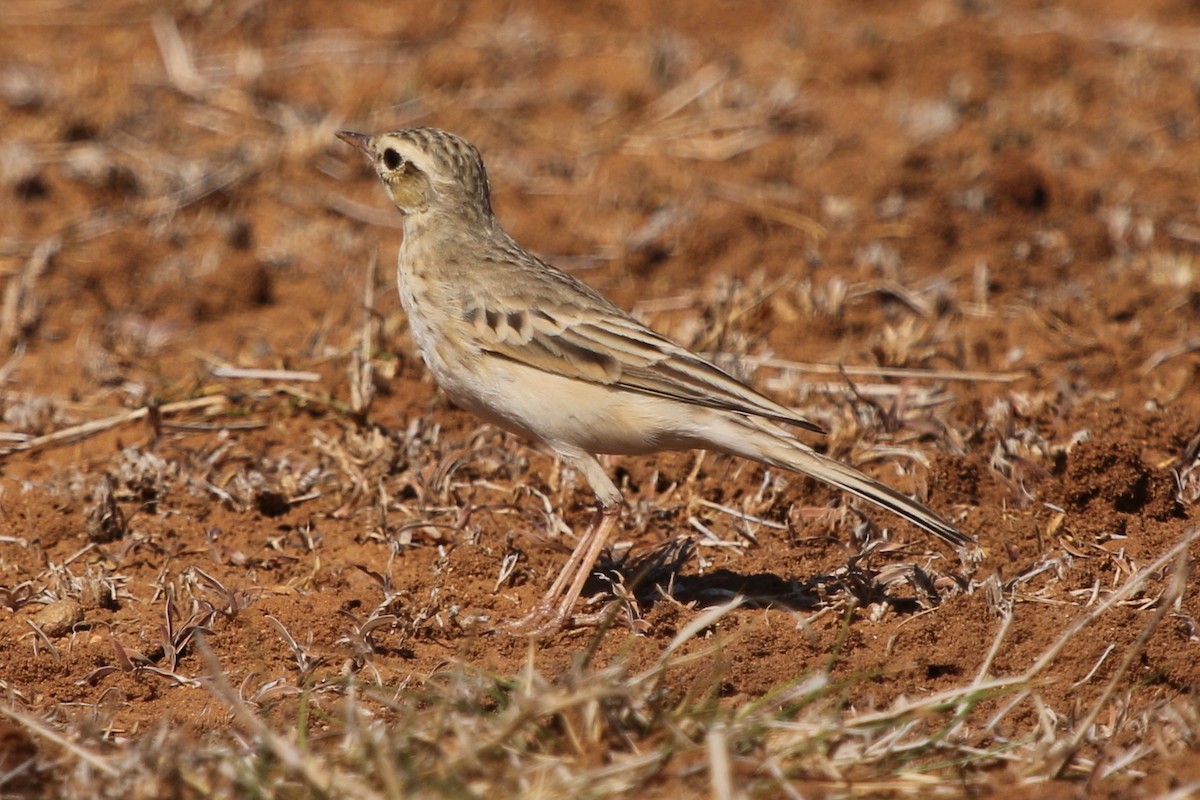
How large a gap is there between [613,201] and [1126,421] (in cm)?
412

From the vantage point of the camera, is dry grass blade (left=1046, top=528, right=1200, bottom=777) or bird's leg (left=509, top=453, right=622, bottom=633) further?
bird's leg (left=509, top=453, right=622, bottom=633)

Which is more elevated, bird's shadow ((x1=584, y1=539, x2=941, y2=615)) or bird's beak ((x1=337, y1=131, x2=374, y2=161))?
bird's beak ((x1=337, y1=131, x2=374, y2=161))

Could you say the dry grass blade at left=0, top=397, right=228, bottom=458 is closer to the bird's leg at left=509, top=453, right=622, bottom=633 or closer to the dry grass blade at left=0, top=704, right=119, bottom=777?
the bird's leg at left=509, top=453, right=622, bottom=633

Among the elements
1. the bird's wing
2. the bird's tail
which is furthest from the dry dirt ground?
the bird's wing

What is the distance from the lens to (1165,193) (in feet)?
31.4

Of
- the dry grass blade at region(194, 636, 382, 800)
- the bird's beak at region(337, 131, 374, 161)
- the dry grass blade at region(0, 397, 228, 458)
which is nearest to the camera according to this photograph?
the dry grass blade at region(194, 636, 382, 800)

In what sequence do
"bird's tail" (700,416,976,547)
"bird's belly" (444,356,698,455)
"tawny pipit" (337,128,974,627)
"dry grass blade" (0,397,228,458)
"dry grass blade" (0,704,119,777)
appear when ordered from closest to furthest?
"dry grass blade" (0,704,119,777)
"bird's tail" (700,416,976,547)
"tawny pipit" (337,128,974,627)
"bird's belly" (444,356,698,455)
"dry grass blade" (0,397,228,458)

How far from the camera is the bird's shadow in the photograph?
5.65m

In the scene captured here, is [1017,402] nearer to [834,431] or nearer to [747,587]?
[834,431]

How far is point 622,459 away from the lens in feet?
23.2

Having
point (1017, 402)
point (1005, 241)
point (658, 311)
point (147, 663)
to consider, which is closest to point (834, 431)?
point (1017, 402)

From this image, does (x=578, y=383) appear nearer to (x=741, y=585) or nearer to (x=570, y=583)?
(x=570, y=583)

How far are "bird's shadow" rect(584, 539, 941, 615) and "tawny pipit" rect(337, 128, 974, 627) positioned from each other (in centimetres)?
21

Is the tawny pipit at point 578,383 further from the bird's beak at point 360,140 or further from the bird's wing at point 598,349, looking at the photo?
the bird's beak at point 360,140
